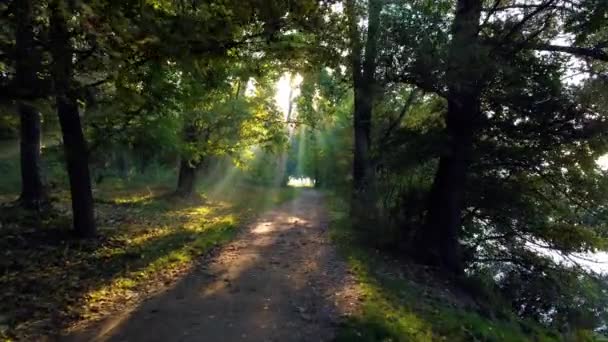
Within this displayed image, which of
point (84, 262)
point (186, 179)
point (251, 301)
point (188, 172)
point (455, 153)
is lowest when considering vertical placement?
point (251, 301)

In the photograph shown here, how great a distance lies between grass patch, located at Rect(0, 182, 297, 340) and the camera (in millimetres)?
6383

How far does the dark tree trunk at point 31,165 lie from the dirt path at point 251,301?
18.3ft

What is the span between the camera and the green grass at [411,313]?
20.3 ft

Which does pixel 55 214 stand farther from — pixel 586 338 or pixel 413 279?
pixel 586 338

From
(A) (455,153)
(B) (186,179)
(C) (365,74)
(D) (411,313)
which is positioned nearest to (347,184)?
(A) (455,153)

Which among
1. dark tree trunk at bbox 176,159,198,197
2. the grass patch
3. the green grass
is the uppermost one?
dark tree trunk at bbox 176,159,198,197

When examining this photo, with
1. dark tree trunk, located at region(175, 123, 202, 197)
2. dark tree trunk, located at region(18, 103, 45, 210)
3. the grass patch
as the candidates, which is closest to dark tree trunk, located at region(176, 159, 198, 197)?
dark tree trunk, located at region(175, 123, 202, 197)

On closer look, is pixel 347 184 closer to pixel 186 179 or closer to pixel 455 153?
pixel 455 153

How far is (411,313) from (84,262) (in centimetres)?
589

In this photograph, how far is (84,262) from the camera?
8.79 meters

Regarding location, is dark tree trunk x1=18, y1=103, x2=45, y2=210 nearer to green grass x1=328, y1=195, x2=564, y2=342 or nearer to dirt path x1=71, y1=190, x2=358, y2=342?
dirt path x1=71, y1=190, x2=358, y2=342

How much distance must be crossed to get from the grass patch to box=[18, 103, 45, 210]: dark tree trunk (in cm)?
58

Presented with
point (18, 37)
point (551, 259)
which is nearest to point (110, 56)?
point (18, 37)

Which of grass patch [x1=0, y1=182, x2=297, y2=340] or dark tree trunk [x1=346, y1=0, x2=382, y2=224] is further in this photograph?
dark tree trunk [x1=346, y1=0, x2=382, y2=224]
